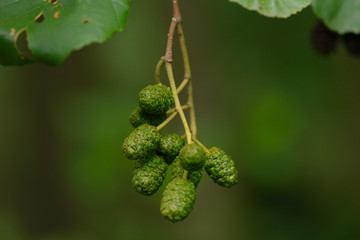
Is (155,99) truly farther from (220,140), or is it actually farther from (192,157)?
(220,140)

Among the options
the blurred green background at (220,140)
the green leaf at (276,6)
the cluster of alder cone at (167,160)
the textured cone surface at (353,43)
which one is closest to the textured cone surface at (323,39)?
the textured cone surface at (353,43)

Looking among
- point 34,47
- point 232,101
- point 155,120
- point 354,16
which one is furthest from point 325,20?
point 232,101

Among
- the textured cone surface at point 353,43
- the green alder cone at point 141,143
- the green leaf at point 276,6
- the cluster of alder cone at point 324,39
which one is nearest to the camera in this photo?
the green alder cone at point 141,143

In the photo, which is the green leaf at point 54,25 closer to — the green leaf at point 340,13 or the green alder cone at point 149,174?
the green alder cone at point 149,174

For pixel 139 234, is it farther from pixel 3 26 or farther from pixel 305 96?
pixel 3 26

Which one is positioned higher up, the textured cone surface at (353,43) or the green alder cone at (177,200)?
the textured cone surface at (353,43)

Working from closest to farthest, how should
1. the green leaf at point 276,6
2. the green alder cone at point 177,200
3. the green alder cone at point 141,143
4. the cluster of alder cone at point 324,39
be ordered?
the green alder cone at point 177,200 → the green alder cone at point 141,143 → the green leaf at point 276,6 → the cluster of alder cone at point 324,39

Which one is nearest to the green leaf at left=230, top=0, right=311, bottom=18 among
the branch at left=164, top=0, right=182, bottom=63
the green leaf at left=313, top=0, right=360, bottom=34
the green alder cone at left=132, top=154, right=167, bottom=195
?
the green leaf at left=313, top=0, right=360, bottom=34
